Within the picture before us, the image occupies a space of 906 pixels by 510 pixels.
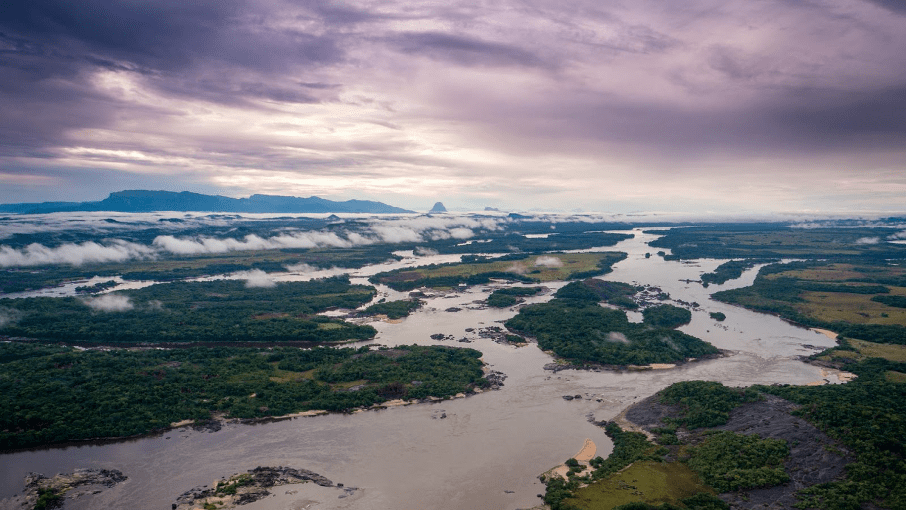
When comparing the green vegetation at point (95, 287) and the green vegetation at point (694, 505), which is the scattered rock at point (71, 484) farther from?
the green vegetation at point (95, 287)

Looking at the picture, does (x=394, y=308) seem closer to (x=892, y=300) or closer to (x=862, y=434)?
(x=862, y=434)

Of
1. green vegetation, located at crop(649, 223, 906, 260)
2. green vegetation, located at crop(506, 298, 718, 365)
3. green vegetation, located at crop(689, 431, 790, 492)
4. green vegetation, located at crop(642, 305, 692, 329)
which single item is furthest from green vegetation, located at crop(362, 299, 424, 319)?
green vegetation, located at crop(649, 223, 906, 260)

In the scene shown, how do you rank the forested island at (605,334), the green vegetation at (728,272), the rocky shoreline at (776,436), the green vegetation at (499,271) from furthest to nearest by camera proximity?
the green vegetation at (728,272) < the green vegetation at (499,271) < the forested island at (605,334) < the rocky shoreline at (776,436)

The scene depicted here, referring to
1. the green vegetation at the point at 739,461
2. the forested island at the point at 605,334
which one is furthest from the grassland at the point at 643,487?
the forested island at the point at 605,334

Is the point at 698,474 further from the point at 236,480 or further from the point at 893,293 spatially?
the point at 893,293

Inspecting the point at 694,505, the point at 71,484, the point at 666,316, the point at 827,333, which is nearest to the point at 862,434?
the point at 694,505

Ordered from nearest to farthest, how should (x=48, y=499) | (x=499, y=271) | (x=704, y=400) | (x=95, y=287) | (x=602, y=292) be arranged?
1. (x=48, y=499)
2. (x=704, y=400)
3. (x=602, y=292)
4. (x=95, y=287)
5. (x=499, y=271)
